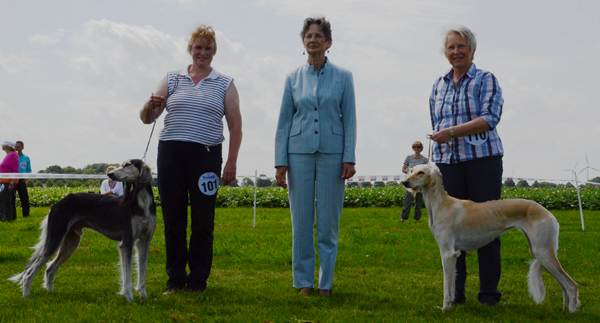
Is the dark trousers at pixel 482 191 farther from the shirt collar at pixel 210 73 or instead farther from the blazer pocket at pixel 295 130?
the shirt collar at pixel 210 73

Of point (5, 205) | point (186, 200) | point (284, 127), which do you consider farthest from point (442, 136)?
point (5, 205)

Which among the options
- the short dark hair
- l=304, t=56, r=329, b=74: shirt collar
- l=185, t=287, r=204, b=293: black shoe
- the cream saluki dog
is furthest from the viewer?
l=185, t=287, r=204, b=293: black shoe

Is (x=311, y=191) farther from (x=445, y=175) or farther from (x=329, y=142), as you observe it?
(x=445, y=175)

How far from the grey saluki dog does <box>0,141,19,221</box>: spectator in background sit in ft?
32.8

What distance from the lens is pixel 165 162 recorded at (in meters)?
5.27

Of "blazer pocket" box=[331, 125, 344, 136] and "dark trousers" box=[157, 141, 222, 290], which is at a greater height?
"blazer pocket" box=[331, 125, 344, 136]

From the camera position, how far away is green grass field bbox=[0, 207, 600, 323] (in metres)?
4.55

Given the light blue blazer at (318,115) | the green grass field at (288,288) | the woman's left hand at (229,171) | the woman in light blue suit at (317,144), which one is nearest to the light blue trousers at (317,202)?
the woman in light blue suit at (317,144)

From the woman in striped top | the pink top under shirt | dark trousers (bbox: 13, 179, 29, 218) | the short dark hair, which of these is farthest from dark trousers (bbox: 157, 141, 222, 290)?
dark trousers (bbox: 13, 179, 29, 218)

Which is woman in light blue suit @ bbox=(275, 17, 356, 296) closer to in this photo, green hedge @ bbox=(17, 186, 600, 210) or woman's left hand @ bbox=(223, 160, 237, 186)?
woman's left hand @ bbox=(223, 160, 237, 186)

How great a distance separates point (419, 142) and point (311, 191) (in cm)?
882

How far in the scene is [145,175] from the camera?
5.05 m

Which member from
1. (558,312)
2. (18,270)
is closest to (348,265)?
(558,312)

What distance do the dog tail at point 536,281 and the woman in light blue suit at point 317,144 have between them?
1.81 m
